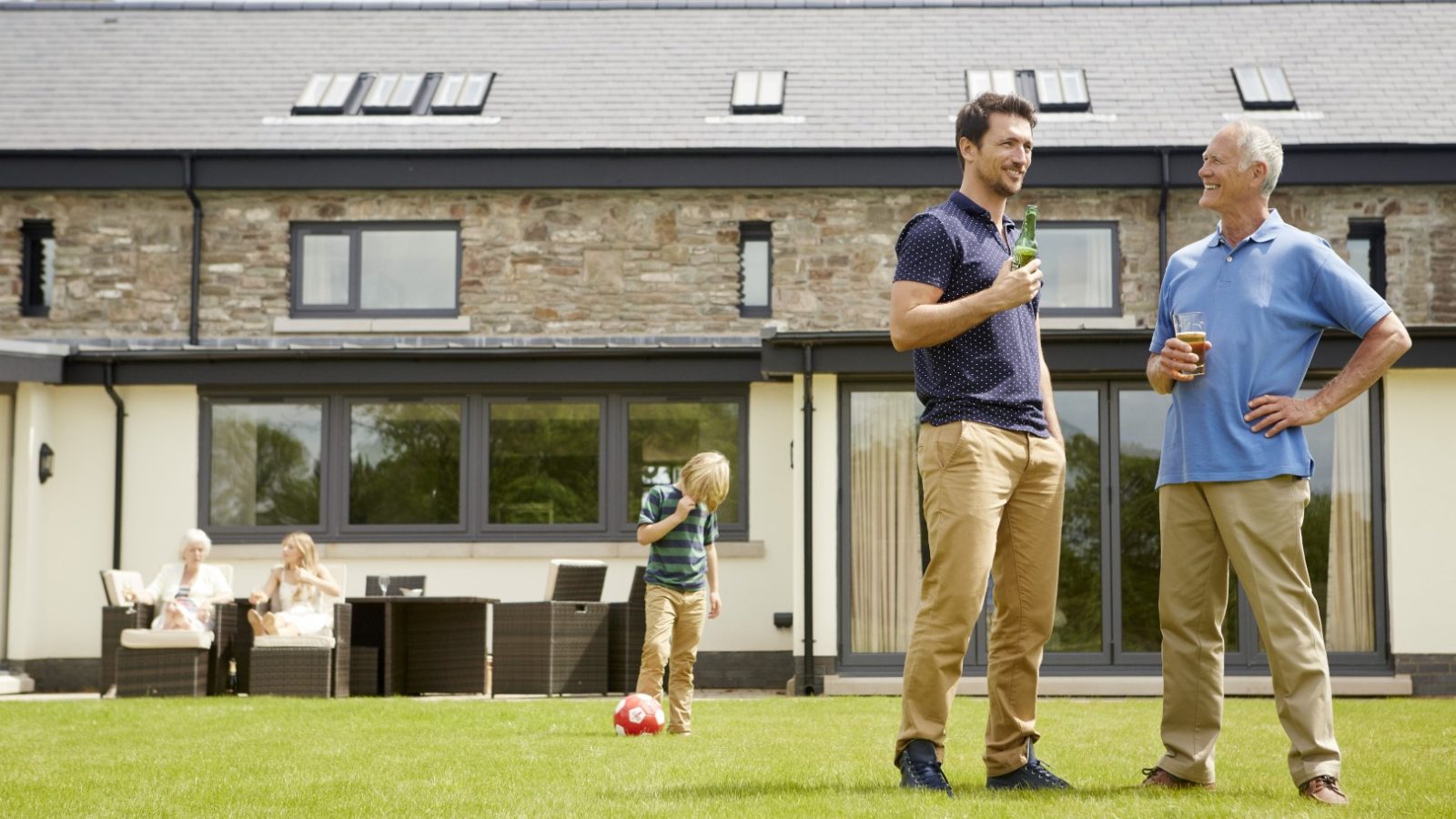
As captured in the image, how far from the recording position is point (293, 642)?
11.0 metres

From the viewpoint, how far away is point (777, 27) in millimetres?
18828

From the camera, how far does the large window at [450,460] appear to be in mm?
14031

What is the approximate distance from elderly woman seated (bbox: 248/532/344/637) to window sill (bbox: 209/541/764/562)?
235 centimetres

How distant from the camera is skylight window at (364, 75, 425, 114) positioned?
55.7ft

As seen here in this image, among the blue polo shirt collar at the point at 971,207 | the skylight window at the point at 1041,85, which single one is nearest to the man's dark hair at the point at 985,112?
the blue polo shirt collar at the point at 971,207

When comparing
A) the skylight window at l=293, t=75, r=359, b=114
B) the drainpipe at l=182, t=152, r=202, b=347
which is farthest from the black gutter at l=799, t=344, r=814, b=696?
the skylight window at l=293, t=75, r=359, b=114

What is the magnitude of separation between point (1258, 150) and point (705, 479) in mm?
3822

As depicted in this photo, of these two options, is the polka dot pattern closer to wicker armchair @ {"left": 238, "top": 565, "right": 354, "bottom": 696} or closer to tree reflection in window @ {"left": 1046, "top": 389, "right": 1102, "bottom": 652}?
wicker armchair @ {"left": 238, "top": 565, "right": 354, "bottom": 696}

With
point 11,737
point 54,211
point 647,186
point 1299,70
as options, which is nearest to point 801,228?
point 647,186

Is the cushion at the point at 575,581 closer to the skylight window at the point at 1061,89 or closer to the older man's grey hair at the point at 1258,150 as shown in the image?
the skylight window at the point at 1061,89

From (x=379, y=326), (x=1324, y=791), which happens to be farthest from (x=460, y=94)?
(x=1324, y=791)

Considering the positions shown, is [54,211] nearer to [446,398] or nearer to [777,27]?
[446,398]

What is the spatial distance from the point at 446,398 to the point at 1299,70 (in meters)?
9.15

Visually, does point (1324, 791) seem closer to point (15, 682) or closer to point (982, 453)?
point (982, 453)
